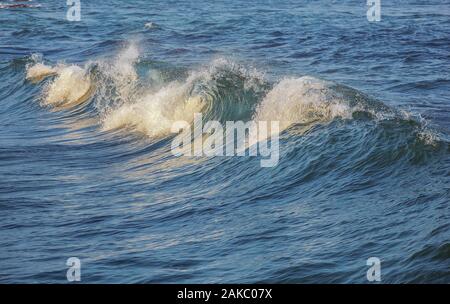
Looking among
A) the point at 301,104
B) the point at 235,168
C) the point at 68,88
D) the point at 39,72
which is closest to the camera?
the point at 235,168

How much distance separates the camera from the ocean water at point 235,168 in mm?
8086

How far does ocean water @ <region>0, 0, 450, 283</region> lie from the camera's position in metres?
8.09

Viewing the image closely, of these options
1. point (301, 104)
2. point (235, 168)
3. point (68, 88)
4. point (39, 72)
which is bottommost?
point (235, 168)

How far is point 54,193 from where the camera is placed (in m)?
11.4

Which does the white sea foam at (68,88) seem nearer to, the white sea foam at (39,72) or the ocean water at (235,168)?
the ocean water at (235,168)

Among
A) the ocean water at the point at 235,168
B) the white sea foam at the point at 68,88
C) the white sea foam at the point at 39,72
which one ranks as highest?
the white sea foam at the point at 39,72

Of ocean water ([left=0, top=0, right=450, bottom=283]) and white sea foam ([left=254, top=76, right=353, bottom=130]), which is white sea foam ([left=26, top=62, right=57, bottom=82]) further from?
white sea foam ([left=254, top=76, right=353, bottom=130])

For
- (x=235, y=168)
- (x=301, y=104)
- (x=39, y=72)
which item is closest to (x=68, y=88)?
(x=39, y=72)

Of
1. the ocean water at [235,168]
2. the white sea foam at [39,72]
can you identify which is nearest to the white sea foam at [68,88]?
the ocean water at [235,168]

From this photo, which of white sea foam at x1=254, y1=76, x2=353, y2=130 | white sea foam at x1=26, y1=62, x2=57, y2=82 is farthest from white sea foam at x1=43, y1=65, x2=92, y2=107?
white sea foam at x1=254, y1=76, x2=353, y2=130

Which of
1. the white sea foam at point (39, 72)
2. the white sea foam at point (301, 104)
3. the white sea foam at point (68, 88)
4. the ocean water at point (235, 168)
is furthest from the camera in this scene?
the white sea foam at point (39, 72)

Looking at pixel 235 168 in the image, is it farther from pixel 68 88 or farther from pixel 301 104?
pixel 68 88

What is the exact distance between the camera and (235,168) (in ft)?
40.7

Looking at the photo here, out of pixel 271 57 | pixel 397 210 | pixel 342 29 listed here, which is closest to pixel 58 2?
pixel 342 29
